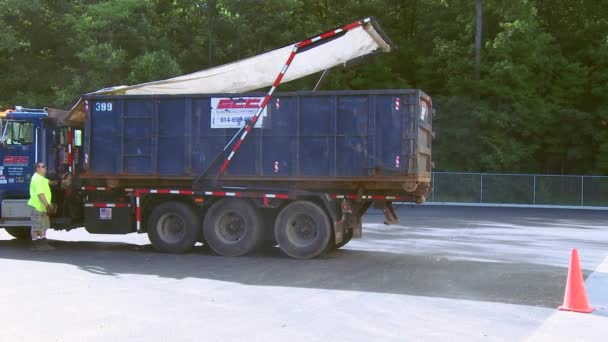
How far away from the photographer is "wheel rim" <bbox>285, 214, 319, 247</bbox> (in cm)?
1351

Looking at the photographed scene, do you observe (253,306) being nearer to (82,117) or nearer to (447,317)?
(447,317)

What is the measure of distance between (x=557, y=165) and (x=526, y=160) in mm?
2283

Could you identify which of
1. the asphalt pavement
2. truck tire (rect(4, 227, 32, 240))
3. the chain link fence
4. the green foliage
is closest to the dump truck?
the asphalt pavement

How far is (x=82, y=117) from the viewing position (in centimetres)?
1547

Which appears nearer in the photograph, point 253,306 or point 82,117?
point 253,306

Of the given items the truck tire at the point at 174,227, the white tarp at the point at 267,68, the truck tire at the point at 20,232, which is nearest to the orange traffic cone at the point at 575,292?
the white tarp at the point at 267,68

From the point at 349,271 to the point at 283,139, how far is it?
3.05 meters

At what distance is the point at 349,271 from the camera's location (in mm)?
11898

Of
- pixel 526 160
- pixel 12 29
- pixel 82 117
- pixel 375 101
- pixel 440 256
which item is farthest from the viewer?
pixel 526 160

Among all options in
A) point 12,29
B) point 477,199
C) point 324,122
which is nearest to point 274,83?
point 324,122

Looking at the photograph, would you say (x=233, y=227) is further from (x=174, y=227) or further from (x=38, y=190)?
(x=38, y=190)

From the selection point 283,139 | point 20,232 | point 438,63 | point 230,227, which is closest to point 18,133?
point 20,232

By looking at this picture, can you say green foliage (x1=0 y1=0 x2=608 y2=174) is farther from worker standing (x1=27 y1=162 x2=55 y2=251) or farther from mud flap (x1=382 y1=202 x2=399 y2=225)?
mud flap (x1=382 y1=202 x2=399 y2=225)

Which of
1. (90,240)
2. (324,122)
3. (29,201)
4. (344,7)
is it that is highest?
(344,7)
